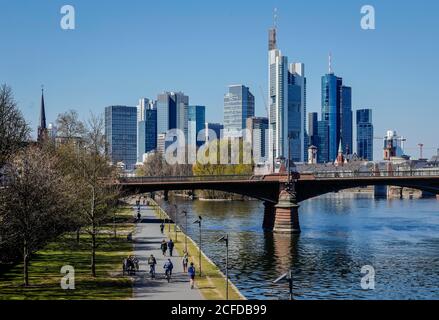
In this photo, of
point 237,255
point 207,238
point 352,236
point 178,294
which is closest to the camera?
point 178,294

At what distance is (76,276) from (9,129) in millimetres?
20805

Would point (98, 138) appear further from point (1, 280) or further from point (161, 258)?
point (1, 280)

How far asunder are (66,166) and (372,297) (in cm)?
3865

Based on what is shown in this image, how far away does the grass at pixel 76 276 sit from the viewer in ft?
121

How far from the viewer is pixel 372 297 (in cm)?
4572

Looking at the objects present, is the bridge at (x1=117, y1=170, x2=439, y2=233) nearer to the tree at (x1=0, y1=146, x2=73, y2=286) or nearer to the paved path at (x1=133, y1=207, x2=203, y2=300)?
the paved path at (x1=133, y1=207, x2=203, y2=300)

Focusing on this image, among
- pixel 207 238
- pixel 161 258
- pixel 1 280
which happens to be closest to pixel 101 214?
pixel 161 258

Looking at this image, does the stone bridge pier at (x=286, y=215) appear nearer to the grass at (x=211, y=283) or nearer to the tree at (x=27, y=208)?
the grass at (x=211, y=283)

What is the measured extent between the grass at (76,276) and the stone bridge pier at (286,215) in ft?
104

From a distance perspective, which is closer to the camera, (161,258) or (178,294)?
(178,294)

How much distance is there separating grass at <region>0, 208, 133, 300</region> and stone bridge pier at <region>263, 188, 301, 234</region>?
31844mm

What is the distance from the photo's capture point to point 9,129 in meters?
59.5

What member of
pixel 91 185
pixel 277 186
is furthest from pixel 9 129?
pixel 277 186

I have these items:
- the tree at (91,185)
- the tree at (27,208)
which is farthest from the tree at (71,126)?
the tree at (27,208)
